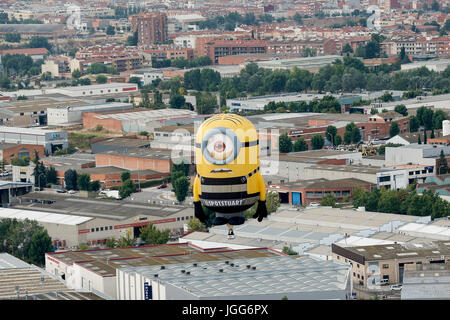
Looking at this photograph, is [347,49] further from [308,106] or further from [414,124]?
[414,124]

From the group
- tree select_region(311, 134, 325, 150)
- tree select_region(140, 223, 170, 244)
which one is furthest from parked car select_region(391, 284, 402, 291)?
tree select_region(311, 134, 325, 150)

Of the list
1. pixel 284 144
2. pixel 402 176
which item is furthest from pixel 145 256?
pixel 284 144

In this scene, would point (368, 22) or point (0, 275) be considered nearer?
point (0, 275)

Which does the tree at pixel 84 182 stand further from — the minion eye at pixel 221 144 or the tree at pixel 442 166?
the minion eye at pixel 221 144

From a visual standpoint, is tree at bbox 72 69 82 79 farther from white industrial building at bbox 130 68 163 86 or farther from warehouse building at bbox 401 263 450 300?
warehouse building at bbox 401 263 450 300

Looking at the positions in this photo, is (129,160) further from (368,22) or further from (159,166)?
(368,22)

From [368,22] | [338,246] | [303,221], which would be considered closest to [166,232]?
[303,221]
